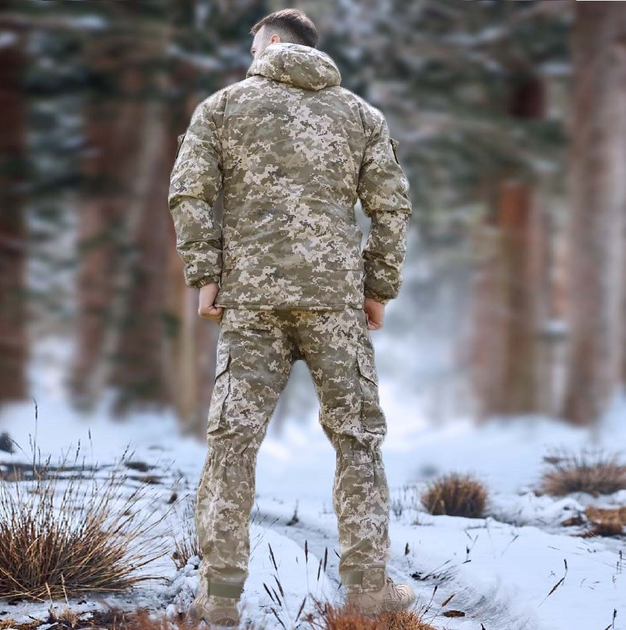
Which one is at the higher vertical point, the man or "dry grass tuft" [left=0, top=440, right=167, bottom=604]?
the man

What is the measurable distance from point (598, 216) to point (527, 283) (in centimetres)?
150

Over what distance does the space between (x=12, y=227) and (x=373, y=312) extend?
502cm

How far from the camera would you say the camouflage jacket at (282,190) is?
2.39 metres

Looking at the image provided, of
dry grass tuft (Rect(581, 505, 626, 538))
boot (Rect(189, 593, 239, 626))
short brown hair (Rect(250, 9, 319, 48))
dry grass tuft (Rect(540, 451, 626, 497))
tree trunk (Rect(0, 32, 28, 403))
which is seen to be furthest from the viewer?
tree trunk (Rect(0, 32, 28, 403))

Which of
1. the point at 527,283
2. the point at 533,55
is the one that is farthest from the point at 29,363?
the point at 533,55

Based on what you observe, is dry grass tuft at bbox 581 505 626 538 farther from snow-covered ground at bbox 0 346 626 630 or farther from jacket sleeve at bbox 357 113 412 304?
jacket sleeve at bbox 357 113 412 304

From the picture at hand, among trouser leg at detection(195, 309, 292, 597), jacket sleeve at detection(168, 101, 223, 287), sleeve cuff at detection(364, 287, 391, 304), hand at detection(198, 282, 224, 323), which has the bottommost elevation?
trouser leg at detection(195, 309, 292, 597)

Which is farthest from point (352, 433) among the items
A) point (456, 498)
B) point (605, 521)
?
point (605, 521)

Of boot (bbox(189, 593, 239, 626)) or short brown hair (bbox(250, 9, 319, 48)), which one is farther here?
short brown hair (bbox(250, 9, 319, 48))

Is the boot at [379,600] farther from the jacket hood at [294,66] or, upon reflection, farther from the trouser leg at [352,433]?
the jacket hood at [294,66]

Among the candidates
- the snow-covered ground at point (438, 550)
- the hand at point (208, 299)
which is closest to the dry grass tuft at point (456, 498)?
the snow-covered ground at point (438, 550)

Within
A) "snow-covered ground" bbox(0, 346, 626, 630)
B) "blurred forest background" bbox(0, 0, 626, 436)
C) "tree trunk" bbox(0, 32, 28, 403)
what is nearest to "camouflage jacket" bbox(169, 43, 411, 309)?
"snow-covered ground" bbox(0, 346, 626, 630)

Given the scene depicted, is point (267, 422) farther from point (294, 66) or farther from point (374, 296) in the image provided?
point (294, 66)

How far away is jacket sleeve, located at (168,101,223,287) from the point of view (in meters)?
2.39
